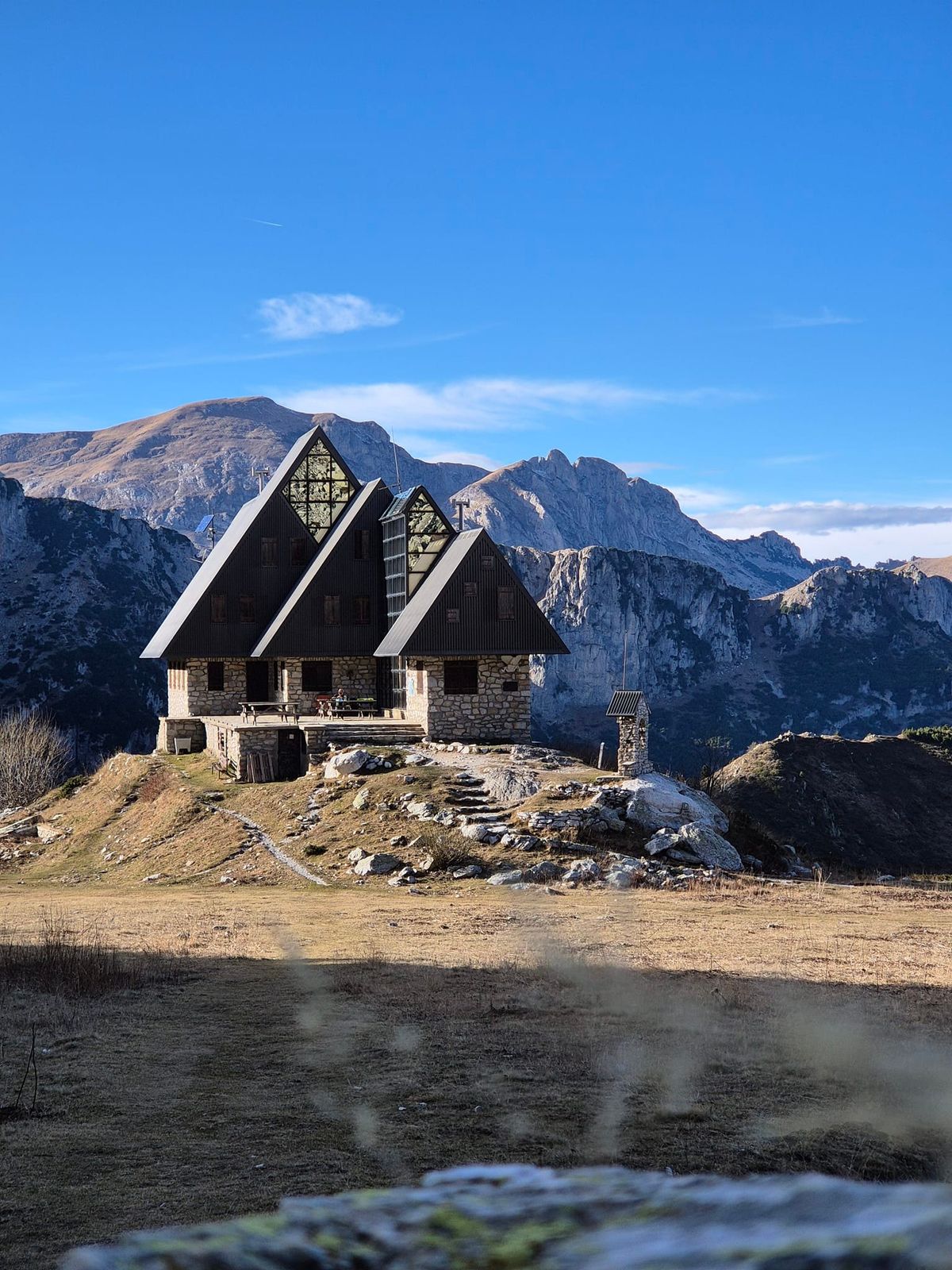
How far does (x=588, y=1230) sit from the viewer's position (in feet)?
10.3

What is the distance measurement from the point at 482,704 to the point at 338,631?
1030 cm

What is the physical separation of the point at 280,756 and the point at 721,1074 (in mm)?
31692

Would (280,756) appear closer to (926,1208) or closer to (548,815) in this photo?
(548,815)

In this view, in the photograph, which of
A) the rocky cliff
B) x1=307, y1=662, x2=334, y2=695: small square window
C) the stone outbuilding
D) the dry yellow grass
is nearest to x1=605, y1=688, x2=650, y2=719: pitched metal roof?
the stone outbuilding

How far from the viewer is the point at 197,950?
18.8 meters

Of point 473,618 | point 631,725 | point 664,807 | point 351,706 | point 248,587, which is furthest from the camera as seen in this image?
point 248,587

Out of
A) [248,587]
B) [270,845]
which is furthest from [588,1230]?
[248,587]

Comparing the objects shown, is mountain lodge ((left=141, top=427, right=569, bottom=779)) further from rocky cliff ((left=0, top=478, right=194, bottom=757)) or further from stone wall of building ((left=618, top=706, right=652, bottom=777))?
rocky cliff ((left=0, top=478, right=194, bottom=757))

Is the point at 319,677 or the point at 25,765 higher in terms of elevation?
the point at 319,677

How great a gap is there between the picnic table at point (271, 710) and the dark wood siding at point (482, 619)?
6.75 m

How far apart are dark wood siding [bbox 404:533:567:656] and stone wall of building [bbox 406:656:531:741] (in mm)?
640

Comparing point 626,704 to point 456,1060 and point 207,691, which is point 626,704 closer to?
point 207,691

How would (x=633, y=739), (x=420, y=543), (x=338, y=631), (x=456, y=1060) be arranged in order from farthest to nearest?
(x=338, y=631)
(x=420, y=543)
(x=633, y=739)
(x=456, y=1060)

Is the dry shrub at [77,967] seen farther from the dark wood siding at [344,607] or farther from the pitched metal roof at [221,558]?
the pitched metal roof at [221,558]
